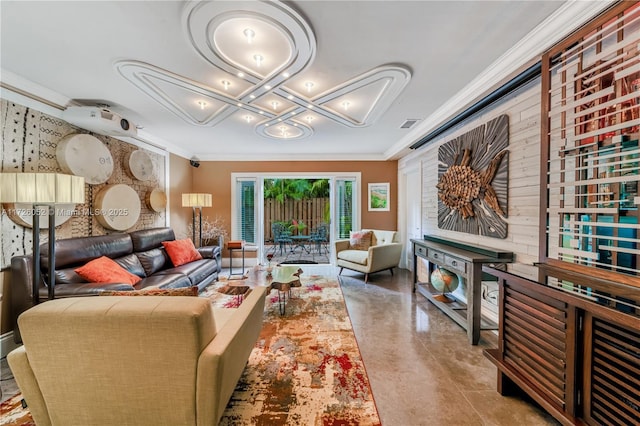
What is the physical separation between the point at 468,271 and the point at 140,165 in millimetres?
4780

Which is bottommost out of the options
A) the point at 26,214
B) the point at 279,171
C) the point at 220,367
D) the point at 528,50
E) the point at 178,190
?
the point at 220,367

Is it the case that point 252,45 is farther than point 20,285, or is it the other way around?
point 20,285

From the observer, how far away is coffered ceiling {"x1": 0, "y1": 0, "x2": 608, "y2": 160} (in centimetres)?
159

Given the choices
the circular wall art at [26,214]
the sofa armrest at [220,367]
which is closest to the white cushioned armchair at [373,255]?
the sofa armrest at [220,367]

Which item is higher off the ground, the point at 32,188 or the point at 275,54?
the point at 275,54

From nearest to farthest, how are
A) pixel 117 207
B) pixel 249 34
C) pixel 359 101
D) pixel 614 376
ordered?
pixel 614 376, pixel 249 34, pixel 359 101, pixel 117 207

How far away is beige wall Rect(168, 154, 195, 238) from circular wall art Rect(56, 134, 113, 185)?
1500mm

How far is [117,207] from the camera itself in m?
3.55

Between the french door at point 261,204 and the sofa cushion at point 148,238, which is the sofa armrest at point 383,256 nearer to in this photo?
the french door at point 261,204

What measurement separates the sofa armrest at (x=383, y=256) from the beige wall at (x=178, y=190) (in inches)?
151

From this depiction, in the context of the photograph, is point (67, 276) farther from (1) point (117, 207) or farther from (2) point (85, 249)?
(1) point (117, 207)

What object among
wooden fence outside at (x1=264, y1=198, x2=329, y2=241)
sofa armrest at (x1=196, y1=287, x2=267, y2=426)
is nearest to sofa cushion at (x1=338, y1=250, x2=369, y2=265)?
sofa armrest at (x1=196, y1=287, x2=267, y2=426)

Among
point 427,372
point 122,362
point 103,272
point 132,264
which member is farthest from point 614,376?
point 132,264

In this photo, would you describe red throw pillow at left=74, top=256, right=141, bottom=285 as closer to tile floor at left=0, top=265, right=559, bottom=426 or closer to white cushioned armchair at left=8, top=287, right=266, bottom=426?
tile floor at left=0, top=265, right=559, bottom=426
